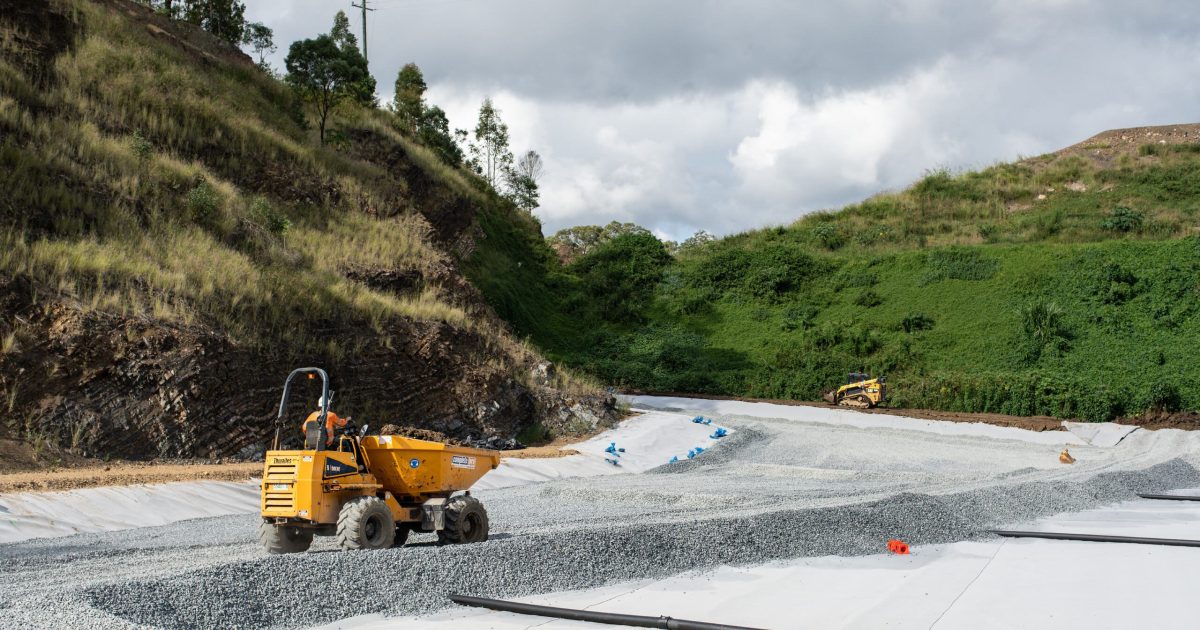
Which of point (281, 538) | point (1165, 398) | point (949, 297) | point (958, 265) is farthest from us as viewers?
point (958, 265)

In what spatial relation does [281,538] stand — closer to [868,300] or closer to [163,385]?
[163,385]

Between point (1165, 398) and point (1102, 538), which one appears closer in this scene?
point (1102, 538)

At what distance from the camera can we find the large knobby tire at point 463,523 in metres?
9.66

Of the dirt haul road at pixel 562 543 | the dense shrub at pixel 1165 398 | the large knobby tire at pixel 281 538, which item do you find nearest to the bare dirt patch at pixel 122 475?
the dirt haul road at pixel 562 543

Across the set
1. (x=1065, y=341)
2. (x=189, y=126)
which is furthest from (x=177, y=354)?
(x=1065, y=341)

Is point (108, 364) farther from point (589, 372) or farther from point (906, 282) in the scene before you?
point (906, 282)

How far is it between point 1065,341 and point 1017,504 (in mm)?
23602

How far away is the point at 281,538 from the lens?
9.08 m

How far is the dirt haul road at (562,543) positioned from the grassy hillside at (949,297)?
37.7 ft

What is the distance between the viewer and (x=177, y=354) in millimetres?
17266

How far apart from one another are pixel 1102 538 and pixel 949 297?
3090 centimetres

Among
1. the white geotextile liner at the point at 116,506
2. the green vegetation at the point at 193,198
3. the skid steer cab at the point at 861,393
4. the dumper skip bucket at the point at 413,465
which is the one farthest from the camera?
the skid steer cab at the point at 861,393

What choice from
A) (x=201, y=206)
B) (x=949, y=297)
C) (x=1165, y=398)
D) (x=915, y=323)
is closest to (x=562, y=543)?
(x=201, y=206)

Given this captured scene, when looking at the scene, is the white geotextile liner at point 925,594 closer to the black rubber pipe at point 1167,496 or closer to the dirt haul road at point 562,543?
the dirt haul road at point 562,543
